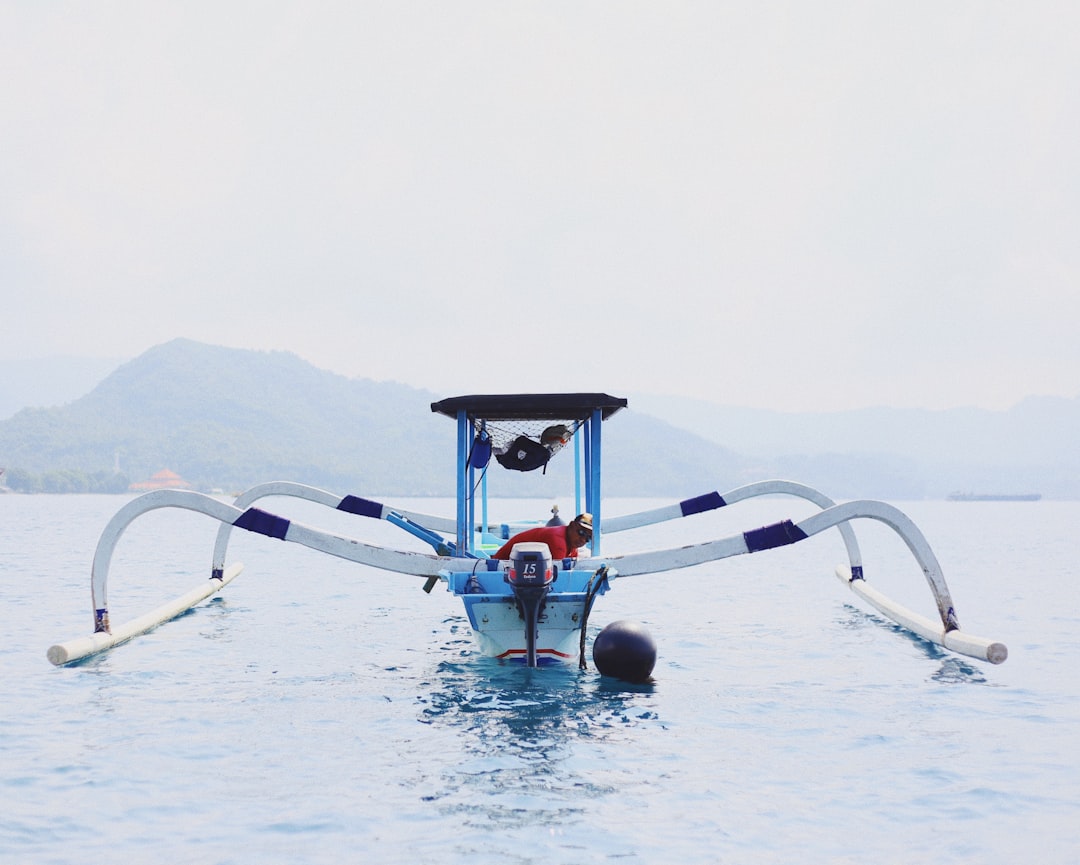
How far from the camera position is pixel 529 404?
35.0 feet

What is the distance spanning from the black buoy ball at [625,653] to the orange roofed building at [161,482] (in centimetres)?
17486

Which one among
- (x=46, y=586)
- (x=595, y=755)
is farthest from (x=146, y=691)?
(x=46, y=586)

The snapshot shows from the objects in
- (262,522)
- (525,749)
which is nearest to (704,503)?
(262,522)

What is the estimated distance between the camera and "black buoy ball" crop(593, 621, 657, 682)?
9547 mm

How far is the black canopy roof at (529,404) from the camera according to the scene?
34.5ft

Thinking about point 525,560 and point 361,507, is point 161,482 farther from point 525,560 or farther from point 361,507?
point 525,560

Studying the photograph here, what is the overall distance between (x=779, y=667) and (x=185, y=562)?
69.4 ft

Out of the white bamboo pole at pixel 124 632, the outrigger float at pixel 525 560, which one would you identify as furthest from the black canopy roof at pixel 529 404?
the white bamboo pole at pixel 124 632

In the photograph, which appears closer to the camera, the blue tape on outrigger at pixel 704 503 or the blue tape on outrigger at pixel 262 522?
the blue tape on outrigger at pixel 262 522

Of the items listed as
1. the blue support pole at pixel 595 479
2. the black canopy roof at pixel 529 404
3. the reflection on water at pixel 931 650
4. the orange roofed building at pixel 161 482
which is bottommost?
the orange roofed building at pixel 161 482

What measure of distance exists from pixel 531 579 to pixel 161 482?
18107cm

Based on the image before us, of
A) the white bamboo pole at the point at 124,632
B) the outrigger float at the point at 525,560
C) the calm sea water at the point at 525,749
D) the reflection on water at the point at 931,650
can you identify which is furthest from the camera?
the reflection on water at the point at 931,650

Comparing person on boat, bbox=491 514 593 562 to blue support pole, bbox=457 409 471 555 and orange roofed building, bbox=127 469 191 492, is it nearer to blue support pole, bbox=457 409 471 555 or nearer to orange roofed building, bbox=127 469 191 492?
blue support pole, bbox=457 409 471 555

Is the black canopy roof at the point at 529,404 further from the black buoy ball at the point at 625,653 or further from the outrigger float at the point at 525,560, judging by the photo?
the black buoy ball at the point at 625,653
